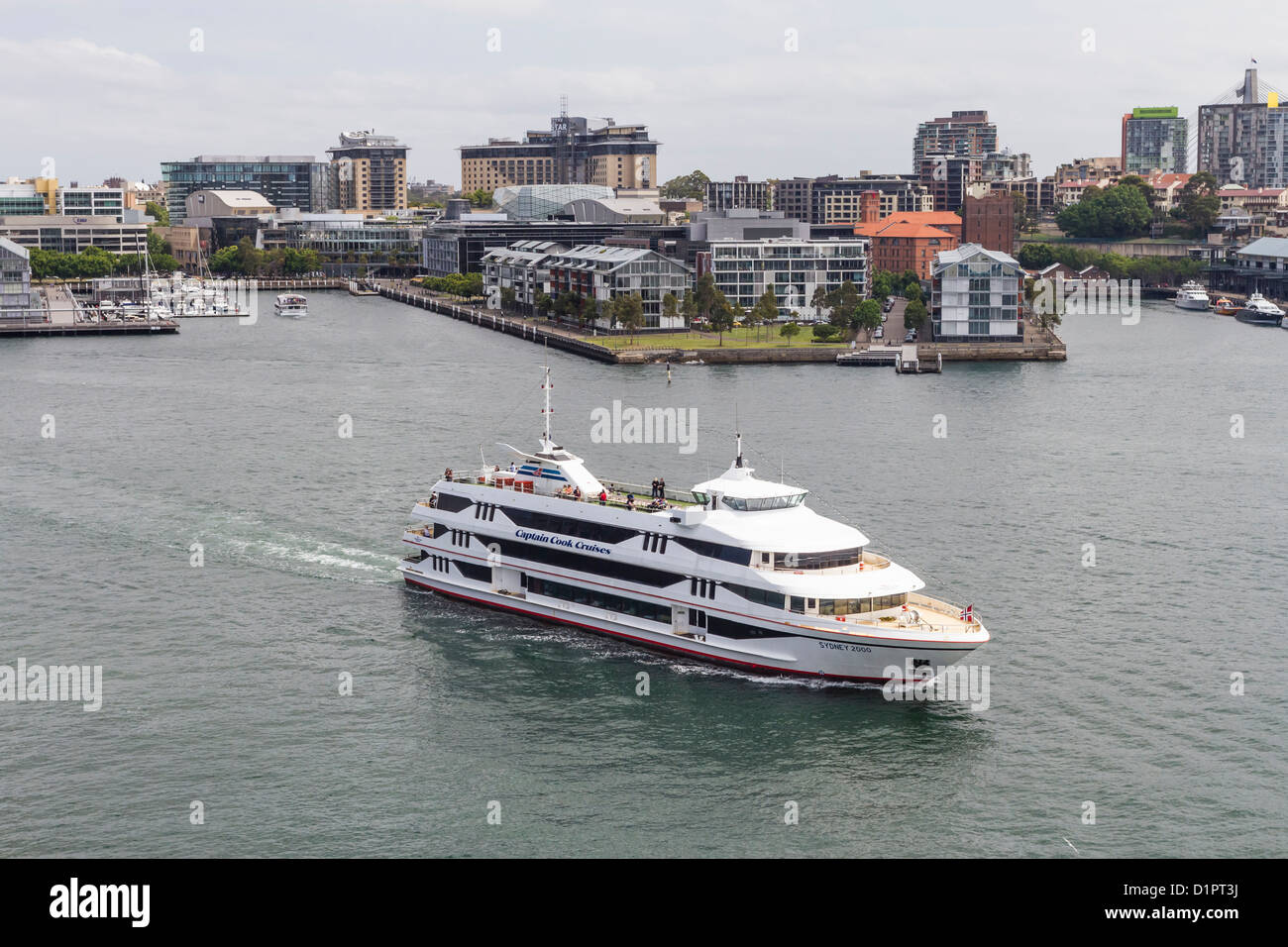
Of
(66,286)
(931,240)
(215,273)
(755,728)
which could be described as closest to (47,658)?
(755,728)

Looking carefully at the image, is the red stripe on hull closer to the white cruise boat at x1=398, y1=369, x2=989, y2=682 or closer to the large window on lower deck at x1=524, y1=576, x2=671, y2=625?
the white cruise boat at x1=398, y1=369, x2=989, y2=682

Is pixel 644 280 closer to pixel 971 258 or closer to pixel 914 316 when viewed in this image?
pixel 914 316

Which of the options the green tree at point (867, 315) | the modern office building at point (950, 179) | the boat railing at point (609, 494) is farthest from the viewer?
the modern office building at point (950, 179)

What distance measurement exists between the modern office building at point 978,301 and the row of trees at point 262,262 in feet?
246

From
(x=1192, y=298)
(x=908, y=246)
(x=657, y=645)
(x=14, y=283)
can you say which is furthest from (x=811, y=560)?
(x=908, y=246)

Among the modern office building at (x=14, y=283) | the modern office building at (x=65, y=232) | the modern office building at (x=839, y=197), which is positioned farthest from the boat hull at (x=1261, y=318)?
the modern office building at (x=65, y=232)

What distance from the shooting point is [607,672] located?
2669cm

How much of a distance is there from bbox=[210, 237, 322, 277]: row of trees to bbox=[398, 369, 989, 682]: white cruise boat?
112 metres

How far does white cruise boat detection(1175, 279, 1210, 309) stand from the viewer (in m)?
112

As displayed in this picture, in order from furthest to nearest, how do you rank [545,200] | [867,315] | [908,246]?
[545,200]
[908,246]
[867,315]

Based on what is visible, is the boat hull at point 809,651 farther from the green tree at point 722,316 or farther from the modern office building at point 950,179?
the modern office building at point 950,179

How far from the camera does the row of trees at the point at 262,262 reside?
139375 millimetres

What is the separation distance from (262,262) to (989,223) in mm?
63101

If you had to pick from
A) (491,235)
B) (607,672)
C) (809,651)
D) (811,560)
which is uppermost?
(491,235)
